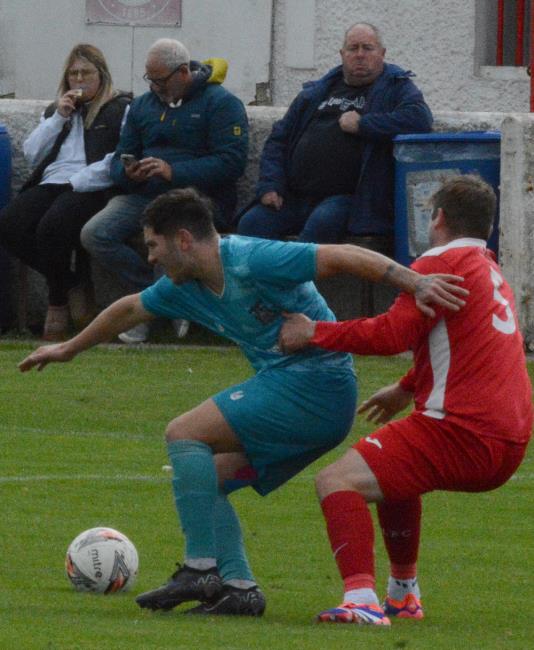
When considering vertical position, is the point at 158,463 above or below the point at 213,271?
below

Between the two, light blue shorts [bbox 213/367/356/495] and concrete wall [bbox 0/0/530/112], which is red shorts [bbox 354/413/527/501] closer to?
light blue shorts [bbox 213/367/356/495]

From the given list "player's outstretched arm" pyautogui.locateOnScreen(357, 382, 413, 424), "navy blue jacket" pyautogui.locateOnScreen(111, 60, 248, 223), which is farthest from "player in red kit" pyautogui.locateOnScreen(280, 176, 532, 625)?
"navy blue jacket" pyautogui.locateOnScreen(111, 60, 248, 223)

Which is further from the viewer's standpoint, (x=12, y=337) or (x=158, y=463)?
(x=12, y=337)

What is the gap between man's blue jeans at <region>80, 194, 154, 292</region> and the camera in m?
13.3

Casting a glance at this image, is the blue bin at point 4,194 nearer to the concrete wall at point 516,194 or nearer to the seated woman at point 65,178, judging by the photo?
the seated woman at point 65,178

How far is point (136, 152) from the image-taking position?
13438mm

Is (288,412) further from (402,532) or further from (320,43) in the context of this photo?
(320,43)

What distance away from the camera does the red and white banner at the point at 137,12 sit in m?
18.8

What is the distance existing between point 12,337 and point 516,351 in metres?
8.20

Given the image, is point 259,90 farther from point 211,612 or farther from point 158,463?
point 211,612

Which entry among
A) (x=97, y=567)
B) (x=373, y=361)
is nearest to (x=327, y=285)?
(x=373, y=361)

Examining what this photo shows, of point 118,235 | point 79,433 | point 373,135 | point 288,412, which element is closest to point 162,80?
point 118,235

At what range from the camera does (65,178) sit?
13758 millimetres

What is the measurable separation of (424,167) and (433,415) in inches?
278
